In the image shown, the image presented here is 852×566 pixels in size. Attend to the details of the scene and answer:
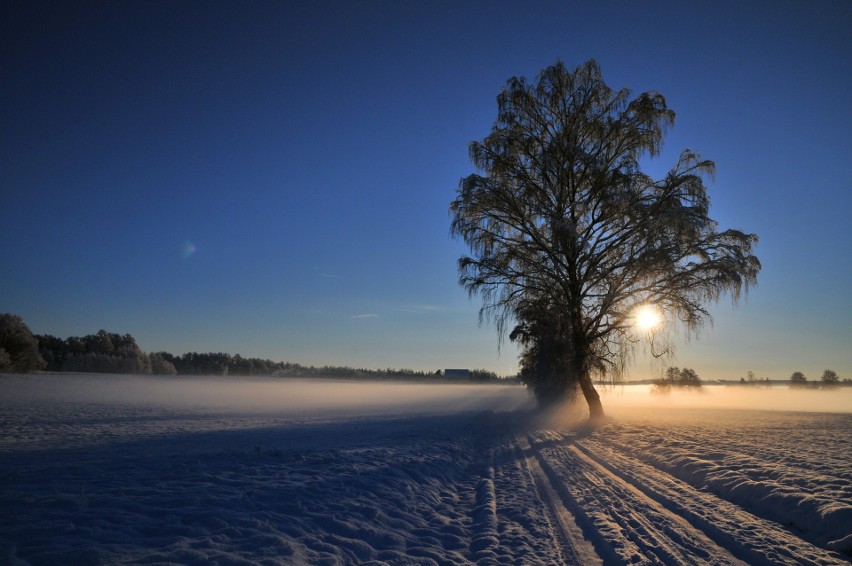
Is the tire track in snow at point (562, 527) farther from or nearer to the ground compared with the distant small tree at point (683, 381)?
farther from the ground

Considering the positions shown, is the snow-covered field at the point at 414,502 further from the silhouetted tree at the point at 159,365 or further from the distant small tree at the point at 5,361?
the silhouetted tree at the point at 159,365

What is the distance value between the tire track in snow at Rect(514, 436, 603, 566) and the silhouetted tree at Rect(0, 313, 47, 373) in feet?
188

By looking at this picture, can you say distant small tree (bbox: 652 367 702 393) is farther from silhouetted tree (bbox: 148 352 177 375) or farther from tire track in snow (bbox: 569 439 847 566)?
silhouetted tree (bbox: 148 352 177 375)

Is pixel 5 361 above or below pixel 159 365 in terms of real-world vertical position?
above

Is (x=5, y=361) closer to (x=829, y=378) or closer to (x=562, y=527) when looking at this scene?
(x=562, y=527)

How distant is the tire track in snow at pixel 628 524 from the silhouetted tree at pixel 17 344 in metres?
58.0

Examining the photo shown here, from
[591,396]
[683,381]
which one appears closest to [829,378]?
[683,381]

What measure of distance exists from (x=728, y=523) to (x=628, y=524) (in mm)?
1367

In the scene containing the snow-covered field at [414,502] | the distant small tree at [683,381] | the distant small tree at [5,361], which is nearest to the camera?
the snow-covered field at [414,502]

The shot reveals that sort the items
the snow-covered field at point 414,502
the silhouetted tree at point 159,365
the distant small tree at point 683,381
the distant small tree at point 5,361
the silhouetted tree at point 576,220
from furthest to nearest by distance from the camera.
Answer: the silhouetted tree at point 159,365, the distant small tree at point 683,381, the distant small tree at point 5,361, the silhouetted tree at point 576,220, the snow-covered field at point 414,502

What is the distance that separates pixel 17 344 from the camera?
1789 inches

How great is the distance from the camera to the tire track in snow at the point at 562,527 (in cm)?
468

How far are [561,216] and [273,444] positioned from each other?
49.0ft

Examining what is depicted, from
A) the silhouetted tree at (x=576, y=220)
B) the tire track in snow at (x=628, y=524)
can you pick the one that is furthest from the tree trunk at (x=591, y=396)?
the tire track in snow at (x=628, y=524)
